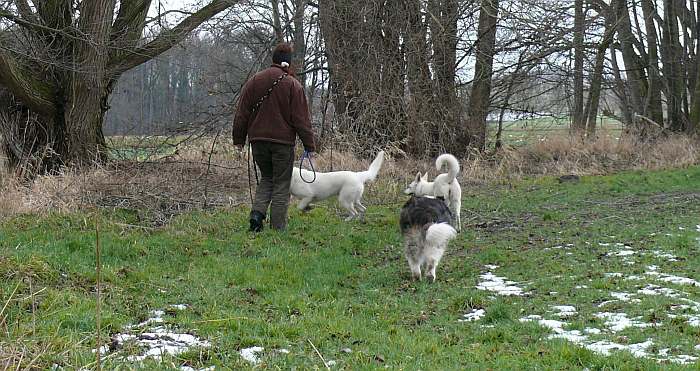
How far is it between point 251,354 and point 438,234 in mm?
2739

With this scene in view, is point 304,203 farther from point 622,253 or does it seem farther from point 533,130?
point 533,130

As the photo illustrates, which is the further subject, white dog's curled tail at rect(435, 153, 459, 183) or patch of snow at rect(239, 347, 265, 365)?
white dog's curled tail at rect(435, 153, 459, 183)

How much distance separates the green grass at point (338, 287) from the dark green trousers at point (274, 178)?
30cm

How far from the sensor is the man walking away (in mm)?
8648

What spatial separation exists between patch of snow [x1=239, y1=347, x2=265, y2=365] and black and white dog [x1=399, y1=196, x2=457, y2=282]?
2.60m

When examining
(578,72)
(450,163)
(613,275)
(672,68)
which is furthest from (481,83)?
(613,275)

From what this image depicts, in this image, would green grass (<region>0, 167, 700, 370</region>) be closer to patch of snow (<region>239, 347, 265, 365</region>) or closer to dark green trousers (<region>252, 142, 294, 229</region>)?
patch of snow (<region>239, 347, 265, 365</region>)

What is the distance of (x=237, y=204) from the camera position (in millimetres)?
11148

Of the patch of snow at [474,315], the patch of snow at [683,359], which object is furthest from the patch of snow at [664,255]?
the patch of snow at [683,359]

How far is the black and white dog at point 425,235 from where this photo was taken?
6789 millimetres

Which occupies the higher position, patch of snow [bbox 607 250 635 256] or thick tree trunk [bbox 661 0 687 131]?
thick tree trunk [bbox 661 0 687 131]

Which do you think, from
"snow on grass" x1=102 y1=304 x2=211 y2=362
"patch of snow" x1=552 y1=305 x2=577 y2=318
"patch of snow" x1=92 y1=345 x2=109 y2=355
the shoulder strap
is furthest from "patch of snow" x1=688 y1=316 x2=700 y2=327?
the shoulder strap

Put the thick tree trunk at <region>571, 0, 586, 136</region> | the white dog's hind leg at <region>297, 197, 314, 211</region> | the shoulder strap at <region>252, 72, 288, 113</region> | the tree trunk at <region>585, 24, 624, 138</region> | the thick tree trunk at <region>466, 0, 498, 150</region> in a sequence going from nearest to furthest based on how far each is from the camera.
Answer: the shoulder strap at <region>252, 72, 288, 113</region>, the white dog's hind leg at <region>297, 197, 314, 211</region>, the thick tree trunk at <region>466, 0, 498, 150</region>, the thick tree trunk at <region>571, 0, 586, 136</region>, the tree trunk at <region>585, 24, 624, 138</region>

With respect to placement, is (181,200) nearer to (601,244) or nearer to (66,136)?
(66,136)
